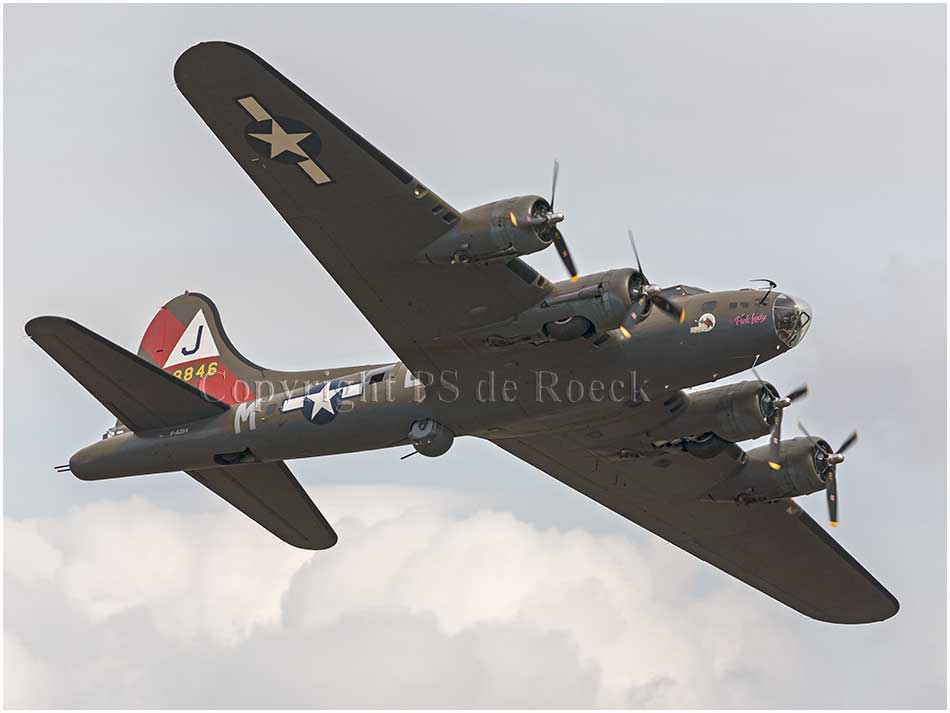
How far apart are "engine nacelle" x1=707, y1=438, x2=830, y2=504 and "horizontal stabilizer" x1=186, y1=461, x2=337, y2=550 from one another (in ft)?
31.8

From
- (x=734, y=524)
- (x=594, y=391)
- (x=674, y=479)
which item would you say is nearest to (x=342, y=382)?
(x=594, y=391)

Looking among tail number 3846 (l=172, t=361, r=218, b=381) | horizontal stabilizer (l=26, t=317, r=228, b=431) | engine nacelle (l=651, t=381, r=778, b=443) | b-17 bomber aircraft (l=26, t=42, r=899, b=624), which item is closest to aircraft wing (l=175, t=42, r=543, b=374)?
b-17 bomber aircraft (l=26, t=42, r=899, b=624)

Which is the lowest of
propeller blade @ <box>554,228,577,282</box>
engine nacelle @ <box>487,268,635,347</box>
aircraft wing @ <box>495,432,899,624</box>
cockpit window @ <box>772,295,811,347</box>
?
aircraft wing @ <box>495,432,899,624</box>

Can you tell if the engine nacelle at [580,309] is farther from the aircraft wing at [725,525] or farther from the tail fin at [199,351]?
the tail fin at [199,351]

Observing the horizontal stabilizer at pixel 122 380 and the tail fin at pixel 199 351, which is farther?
the tail fin at pixel 199 351

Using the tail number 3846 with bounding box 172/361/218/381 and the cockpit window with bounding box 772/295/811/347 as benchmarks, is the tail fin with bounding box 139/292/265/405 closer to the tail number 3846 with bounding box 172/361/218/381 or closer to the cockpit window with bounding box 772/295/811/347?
the tail number 3846 with bounding box 172/361/218/381

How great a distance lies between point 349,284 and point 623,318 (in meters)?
5.38

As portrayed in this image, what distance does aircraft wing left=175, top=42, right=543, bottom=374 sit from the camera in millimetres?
26516

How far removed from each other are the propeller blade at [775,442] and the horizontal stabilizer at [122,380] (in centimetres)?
1207

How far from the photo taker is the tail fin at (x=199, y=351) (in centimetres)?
3609

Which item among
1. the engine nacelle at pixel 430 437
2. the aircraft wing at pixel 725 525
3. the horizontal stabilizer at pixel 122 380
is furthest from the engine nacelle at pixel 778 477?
the horizontal stabilizer at pixel 122 380

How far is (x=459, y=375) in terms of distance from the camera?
30.0m

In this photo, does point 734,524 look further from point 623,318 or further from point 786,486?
point 623,318

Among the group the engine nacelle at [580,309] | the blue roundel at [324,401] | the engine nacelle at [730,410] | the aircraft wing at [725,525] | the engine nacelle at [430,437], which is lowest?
the aircraft wing at [725,525]
